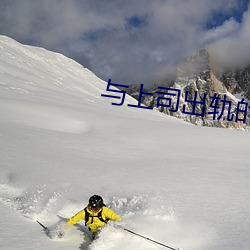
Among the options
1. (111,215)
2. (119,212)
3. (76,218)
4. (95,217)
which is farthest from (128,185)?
(76,218)

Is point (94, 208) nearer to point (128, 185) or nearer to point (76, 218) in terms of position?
point (76, 218)

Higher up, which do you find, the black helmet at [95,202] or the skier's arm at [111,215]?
the black helmet at [95,202]

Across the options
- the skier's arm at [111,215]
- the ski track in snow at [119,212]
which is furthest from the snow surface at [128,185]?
the skier's arm at [111,215]

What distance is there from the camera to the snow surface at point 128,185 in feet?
17.3

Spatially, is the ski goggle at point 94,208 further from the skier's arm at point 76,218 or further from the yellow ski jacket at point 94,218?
the skier's arm at point 76,218

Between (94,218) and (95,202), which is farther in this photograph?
(94,218)

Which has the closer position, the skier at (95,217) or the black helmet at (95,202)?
the black helmet at (95,202)

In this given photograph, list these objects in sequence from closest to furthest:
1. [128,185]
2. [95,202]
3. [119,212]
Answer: [95,202]
[119,212]
[128,185]

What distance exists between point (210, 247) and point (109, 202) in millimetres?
2662

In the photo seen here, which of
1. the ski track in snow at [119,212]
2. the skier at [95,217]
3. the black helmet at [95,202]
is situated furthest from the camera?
the skier at [95,217]

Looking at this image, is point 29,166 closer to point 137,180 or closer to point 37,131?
point 137,180

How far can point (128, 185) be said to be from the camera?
25.1 feet

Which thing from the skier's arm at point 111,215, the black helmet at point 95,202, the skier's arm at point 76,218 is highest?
the black helmet at point 95,202

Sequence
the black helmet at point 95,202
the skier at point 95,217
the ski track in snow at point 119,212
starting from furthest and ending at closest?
the skier at point 95,217 → the black helmet at point 95,202 → the ski track in snow at point 119,212
